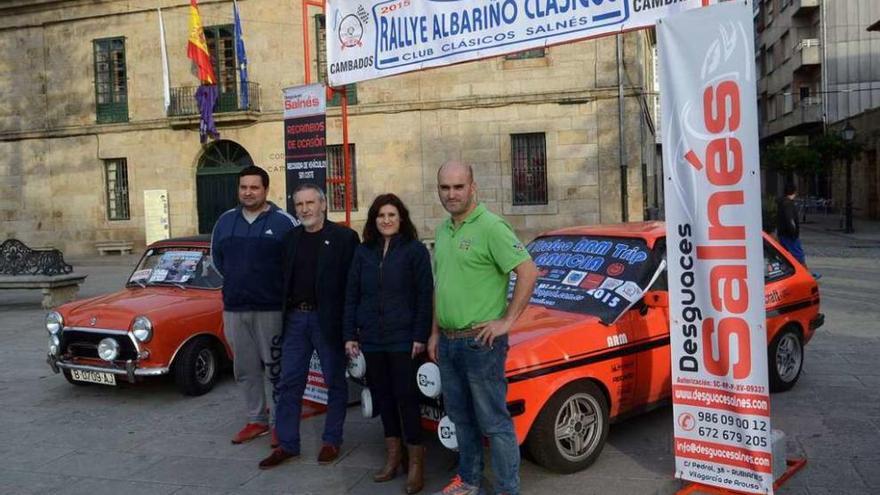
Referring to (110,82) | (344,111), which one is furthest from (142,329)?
(110,82)

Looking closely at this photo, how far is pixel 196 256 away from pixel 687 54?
18.6 ft

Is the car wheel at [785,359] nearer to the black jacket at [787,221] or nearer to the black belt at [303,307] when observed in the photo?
the black belt at [303,307]

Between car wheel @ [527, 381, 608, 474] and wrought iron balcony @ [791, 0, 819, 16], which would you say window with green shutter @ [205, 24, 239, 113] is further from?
wrought iron balcony @ [791, 0, 819, 16]

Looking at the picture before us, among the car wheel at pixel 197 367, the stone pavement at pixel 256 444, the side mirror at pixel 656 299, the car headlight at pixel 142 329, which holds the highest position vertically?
the side mirror at pixel 656 299

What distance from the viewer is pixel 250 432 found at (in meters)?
5.85

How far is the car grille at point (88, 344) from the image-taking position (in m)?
6.97

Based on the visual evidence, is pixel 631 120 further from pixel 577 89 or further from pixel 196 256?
pixel 196 256

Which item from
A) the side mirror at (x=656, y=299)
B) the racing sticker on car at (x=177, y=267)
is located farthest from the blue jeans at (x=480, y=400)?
the racing sticker on car at (x=177, y=267)

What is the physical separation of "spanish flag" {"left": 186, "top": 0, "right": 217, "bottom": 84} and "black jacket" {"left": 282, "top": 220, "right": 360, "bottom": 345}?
18598mm

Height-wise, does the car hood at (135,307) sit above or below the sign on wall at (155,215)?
below

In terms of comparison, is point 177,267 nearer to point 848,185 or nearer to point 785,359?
point 785,359

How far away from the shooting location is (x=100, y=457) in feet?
18.5

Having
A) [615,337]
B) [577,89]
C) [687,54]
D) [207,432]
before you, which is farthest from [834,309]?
[577,89]

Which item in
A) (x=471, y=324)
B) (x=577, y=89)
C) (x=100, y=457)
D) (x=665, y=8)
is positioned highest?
(x=577, y=89)
